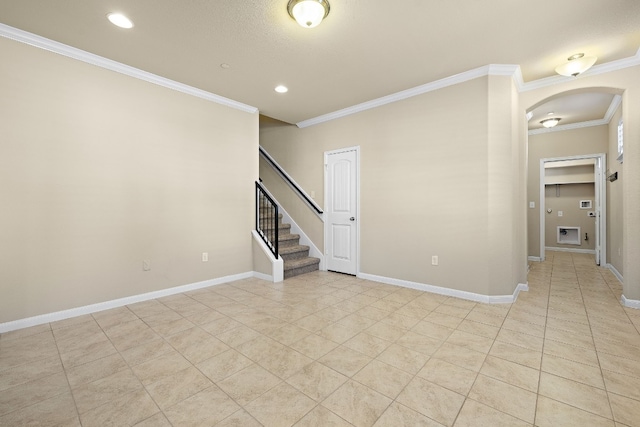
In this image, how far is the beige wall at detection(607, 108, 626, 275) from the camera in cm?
428

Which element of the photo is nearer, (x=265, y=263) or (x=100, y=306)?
(x=100, y=306)

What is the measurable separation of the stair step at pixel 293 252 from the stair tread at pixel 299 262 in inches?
3.3

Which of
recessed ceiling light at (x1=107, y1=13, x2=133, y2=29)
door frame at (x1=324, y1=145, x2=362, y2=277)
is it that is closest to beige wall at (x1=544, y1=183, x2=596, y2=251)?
door frame at (x1=324, y1=145, x2=362, y2=277)

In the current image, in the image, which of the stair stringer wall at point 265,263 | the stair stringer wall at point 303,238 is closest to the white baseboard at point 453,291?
the stair stringer wall at point 303,238

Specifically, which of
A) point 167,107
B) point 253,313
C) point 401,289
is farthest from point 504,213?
point 167,107

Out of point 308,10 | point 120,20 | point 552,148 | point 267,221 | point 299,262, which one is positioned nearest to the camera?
point 308,10

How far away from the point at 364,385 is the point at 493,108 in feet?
10.9

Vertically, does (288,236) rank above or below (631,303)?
above

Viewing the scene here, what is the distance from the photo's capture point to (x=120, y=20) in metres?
2.49

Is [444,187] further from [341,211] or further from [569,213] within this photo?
[569,213]

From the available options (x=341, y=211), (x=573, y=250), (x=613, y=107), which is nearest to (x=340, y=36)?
(x=341, y=211)

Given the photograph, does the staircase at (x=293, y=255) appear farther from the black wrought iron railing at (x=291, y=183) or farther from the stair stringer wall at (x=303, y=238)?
the black wrought iron railing at (x=291, y=183)

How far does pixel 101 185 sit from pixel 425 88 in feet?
13.6

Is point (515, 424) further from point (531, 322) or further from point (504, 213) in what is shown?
point (504, 213)
